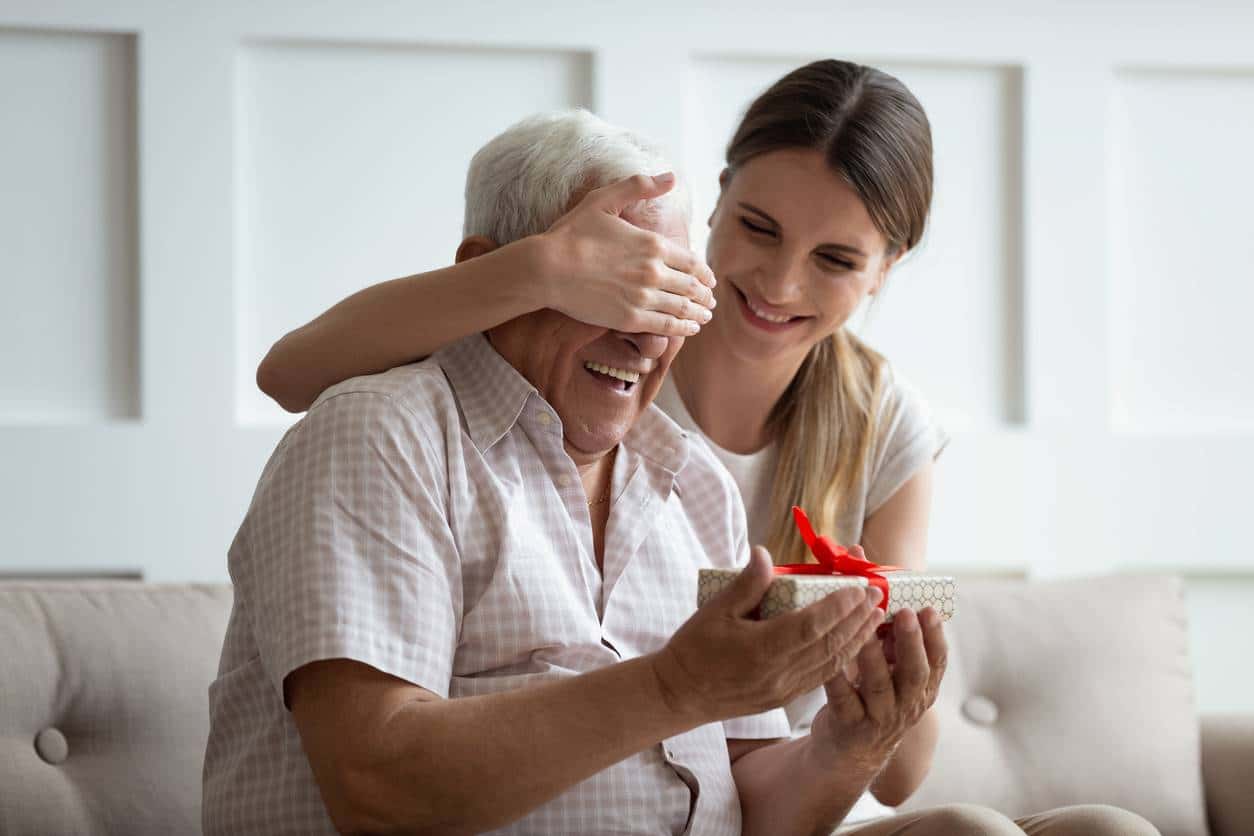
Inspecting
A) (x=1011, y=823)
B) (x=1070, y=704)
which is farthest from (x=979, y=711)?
(x=1011, y=823)

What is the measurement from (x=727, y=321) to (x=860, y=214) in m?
0.22

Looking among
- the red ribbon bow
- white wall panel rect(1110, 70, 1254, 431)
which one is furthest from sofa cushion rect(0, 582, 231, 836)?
white wall panel rect(1110, 70, 1254, 431)

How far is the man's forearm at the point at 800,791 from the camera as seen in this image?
53.6 inches

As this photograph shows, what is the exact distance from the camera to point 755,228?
183 cm

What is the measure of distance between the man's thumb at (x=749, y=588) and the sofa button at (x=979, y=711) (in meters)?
1.29

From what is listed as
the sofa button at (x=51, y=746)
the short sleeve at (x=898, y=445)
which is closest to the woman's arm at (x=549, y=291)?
the short sleeve at (x=898, y=445)

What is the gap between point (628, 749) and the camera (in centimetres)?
112

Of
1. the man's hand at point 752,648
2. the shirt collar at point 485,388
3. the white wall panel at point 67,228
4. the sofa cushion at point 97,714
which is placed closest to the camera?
the man's hand at point 752,648

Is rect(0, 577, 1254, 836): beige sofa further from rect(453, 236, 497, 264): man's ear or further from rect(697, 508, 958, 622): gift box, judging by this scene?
rect(697, 508, 958, 622): gift box

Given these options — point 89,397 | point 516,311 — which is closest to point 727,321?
point 516,311

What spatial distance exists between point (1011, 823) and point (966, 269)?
5.05ft

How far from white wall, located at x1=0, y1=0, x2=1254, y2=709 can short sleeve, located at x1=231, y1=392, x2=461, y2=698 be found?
114cm

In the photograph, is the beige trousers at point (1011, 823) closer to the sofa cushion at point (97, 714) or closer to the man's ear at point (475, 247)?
the man's ear at point (475, 247)

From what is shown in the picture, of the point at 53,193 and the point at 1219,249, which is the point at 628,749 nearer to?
the point at 53,193
